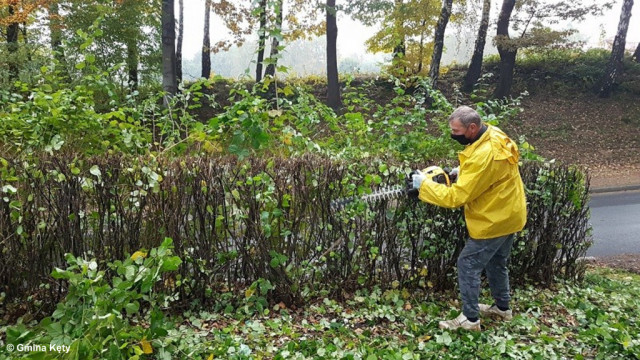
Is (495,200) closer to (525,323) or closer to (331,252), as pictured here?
(525,323)

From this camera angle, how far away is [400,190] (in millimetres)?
3602

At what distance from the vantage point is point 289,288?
345 cm

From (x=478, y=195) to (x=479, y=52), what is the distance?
51.8 ft

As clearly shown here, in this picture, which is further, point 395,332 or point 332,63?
point 332,63

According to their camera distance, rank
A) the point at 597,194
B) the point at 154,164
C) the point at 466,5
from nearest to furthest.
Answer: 1. the point at 154,164
2. the point at 597,194
3. the point at 466,5

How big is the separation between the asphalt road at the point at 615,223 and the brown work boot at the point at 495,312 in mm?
3664

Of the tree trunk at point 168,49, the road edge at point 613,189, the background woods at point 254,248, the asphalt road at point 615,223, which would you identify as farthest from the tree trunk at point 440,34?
the background woods at point 254,248

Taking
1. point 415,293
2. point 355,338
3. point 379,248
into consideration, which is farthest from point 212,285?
point 415,293

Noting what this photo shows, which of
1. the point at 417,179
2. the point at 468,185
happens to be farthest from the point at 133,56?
the point at 468,185

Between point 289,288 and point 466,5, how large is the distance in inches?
626

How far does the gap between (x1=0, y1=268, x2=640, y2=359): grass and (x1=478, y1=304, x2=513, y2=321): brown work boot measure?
61 millimetres

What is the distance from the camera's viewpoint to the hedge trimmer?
133 inches

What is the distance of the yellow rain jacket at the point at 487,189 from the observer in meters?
3.02

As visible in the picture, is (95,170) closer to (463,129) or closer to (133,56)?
(463,129)
